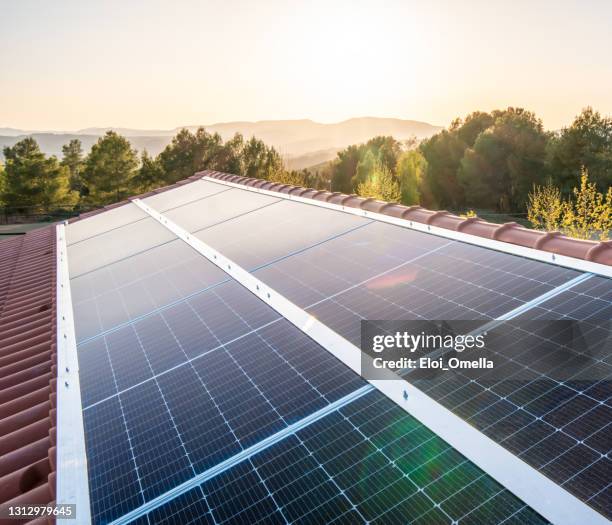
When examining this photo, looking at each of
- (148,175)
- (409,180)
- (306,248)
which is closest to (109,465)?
(306,248)

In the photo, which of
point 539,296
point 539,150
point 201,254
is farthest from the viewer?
point 539,150

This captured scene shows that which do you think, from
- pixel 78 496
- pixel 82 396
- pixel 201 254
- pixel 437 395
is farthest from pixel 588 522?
pixel 201 254

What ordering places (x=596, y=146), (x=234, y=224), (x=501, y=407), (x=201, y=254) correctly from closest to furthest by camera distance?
(x=501, y=407) < (x=201, y=254) < (x=234, y=224) < (x=596, y=146)

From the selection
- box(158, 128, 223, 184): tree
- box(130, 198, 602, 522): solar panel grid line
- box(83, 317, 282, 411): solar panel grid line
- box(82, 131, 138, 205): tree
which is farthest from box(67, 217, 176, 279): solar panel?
box(158, 128, 223, 184): tree

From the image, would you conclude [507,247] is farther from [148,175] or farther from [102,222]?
[148,175]

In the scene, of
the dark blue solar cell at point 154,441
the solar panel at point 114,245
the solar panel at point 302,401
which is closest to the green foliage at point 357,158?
the solar panel at point 114,245

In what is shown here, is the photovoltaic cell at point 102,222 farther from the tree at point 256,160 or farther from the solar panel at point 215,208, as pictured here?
the tree at point 256,160

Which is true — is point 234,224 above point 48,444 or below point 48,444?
above

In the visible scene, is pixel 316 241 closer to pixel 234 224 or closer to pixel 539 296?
pixel 234 224
